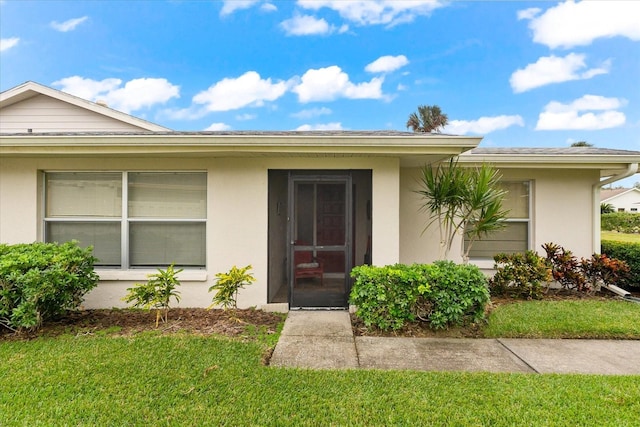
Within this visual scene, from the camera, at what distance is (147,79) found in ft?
72.7

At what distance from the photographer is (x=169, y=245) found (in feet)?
18.6

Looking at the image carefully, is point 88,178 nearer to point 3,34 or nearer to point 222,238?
point 222,238

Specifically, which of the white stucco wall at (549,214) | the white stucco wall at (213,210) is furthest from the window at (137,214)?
the white stucco wall at (549,214)

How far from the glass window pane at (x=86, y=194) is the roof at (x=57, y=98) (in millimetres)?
5944

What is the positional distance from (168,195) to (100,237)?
1.38 meters

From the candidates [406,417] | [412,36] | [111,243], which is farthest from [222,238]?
[412,36]

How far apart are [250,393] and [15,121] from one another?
12.8m

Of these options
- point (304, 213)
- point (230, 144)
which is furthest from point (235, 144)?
point (304, 213)

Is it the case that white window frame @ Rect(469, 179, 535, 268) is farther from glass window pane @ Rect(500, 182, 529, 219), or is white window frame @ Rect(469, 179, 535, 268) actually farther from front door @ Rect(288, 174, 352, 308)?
front door @ Rect(288, 174, 352, 308)

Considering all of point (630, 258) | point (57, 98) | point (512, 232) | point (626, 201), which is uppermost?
point (57, 98)

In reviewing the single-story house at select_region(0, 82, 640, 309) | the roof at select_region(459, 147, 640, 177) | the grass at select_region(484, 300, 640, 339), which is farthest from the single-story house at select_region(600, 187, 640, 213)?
the single-story house at select_region(0, 82, 640, 309)

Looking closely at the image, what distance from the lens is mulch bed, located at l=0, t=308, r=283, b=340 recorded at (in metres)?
4.46

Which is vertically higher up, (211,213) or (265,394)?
(211,213)

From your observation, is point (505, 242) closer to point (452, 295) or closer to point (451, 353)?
point (452, 295)
